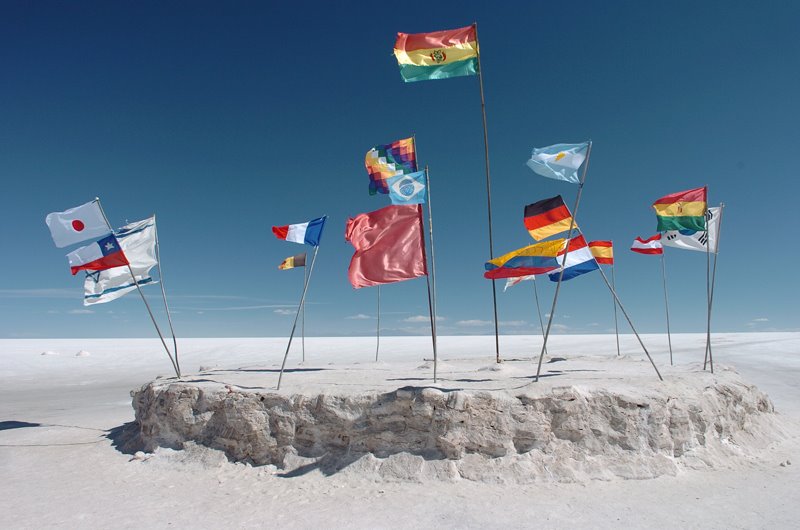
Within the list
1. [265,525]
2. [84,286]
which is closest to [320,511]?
[265,525]

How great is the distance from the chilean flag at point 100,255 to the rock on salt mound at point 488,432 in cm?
488

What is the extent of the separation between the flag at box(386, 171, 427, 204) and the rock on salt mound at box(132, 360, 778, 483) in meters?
4.11

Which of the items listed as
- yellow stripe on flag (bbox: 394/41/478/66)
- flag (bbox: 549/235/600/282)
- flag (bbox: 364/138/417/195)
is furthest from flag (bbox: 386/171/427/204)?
yellow stripe on flag (bbox: 394/41/478/66)

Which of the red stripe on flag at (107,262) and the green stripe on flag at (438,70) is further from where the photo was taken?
the green stripe on flag at (438,70)

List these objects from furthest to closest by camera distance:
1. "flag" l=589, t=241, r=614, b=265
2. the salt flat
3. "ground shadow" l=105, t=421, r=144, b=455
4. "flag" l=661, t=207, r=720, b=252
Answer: "flag" l=589, t=241, r=614, b=265, "flag" l=661, t=207, r=720, b=252, "ground shadow" l=105, t=421, r=144, b=455, the salt flat

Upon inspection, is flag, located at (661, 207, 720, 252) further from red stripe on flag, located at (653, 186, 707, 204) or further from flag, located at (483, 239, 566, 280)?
flag, located at (483, 239, 566, 280)

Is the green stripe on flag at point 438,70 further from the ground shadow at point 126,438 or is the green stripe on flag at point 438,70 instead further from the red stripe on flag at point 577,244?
the ground shadow at point 126,438

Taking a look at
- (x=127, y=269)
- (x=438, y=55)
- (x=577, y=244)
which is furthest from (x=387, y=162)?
(x=127, y=269)

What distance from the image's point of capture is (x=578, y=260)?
1021cm

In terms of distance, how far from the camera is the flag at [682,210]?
11680 millimetres

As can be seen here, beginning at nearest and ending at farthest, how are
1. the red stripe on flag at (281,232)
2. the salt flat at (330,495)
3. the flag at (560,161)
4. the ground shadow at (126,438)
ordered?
the salt flat at (330,495) → the flag at (560,161) → the ground shadow at (126,438) → the red stripe on flag at (281,232)

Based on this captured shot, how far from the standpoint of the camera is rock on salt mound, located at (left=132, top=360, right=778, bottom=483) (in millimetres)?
7988

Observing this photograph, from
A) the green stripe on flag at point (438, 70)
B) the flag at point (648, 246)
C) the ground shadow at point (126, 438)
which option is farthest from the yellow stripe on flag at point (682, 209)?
the ground shadow at point (126, 438)

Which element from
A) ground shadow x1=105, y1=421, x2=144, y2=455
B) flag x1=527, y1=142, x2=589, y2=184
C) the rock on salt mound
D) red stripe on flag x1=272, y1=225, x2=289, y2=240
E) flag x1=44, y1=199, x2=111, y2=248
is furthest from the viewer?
red stripe on flag x1=272, y1=225, x2=289, y2=240
